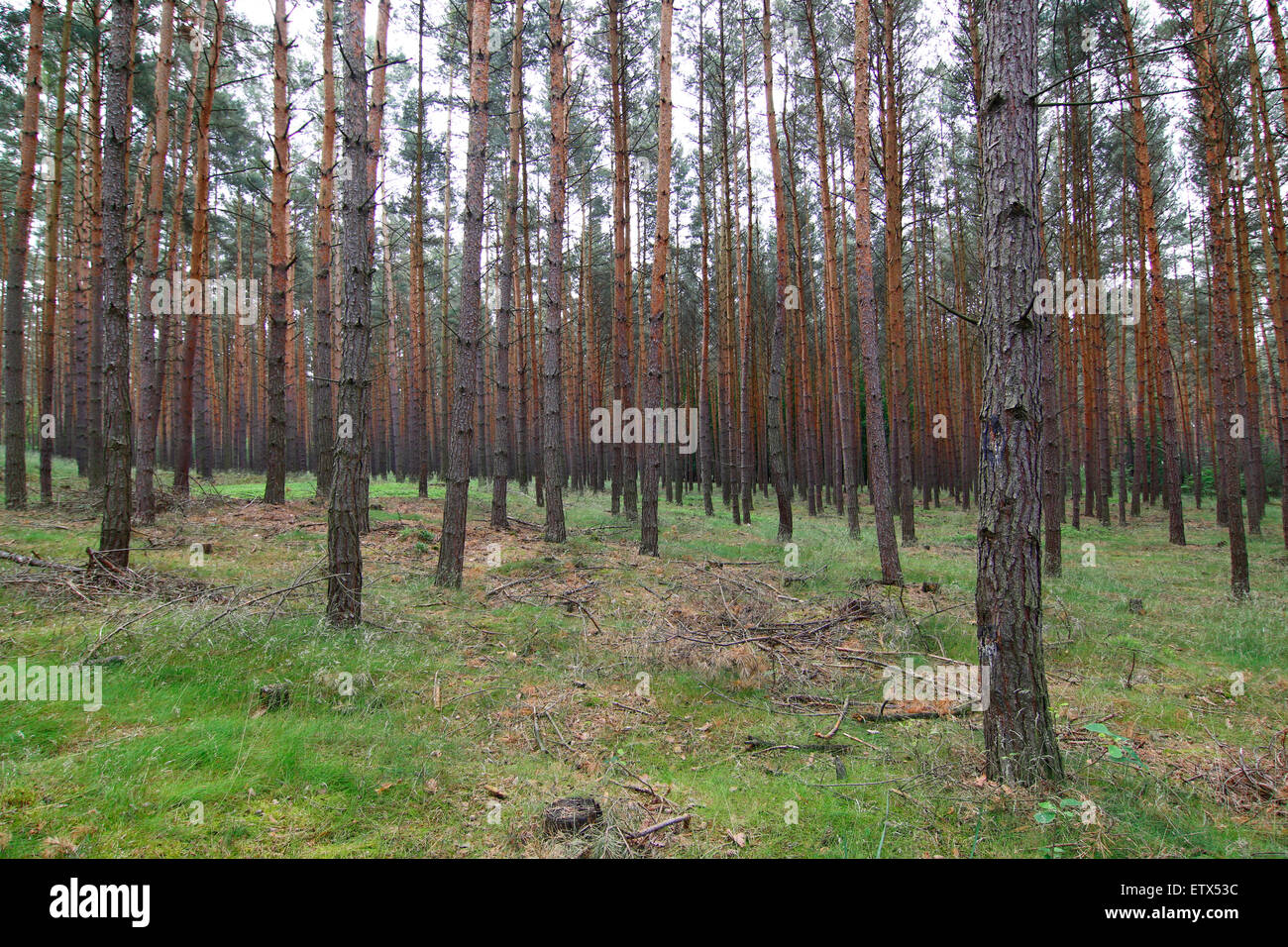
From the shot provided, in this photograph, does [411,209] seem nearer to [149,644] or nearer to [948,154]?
[948,154]

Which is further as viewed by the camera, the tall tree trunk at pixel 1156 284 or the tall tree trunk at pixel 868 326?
the tall tree trunk at pixel 1156 284

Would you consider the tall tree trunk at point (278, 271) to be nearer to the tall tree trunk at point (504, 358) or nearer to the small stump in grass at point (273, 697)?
the tall tree trunk at point (504, 358)

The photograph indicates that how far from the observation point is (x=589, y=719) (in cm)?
482

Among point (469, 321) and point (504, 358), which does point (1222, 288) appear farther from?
point (504, 358)

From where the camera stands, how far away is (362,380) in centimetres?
604

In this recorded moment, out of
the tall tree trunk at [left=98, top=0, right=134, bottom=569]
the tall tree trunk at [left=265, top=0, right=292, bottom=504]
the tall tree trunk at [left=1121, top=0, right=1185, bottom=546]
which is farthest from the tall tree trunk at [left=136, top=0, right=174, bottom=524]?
the tall tree trunk at [left=1121, top=0, right=1185, bottom=546]

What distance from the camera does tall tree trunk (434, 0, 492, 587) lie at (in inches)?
306

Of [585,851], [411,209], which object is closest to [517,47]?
[411,209]

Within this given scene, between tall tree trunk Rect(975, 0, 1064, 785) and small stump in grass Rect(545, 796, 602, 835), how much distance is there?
7.86ft

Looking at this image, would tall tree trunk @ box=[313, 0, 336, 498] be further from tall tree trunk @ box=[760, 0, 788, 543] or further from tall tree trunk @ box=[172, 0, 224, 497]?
tall tree trunk @ box=[760, 0, 788, 543]

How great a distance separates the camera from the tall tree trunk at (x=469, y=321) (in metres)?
7.78

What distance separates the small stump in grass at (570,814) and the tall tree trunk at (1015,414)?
2.39 meters

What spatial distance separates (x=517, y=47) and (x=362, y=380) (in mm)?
10073

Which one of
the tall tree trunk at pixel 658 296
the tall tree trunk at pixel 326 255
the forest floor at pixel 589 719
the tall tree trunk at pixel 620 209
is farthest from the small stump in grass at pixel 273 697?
the tall tree trunk at pixel 326 255
